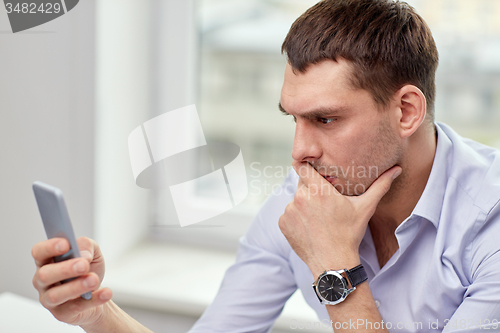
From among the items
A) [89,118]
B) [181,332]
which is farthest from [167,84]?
[181,332]

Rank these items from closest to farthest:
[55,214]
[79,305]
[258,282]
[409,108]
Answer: [55,214]
[79,305]
[409,108]
[258,282]

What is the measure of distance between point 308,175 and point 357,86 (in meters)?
0.23

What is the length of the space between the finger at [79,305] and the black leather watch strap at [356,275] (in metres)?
0.48

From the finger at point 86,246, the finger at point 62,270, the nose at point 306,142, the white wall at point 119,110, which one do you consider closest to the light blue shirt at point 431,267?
the nose at point 306,142

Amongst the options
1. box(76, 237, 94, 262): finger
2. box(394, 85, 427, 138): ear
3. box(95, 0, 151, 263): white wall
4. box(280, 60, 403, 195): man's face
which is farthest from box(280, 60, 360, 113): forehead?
box(95, 0, 151, 263): white wall

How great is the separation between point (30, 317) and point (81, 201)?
1.75 ft

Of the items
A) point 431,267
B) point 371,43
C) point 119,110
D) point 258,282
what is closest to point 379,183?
point 431,267

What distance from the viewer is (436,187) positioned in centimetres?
108

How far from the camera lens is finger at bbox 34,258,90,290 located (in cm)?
75

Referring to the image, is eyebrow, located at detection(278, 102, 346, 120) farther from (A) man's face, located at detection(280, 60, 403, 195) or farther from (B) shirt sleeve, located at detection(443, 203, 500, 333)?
(B) shirt sleeve, located at detection(443, 203, 500, 333)

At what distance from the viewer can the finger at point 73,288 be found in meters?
0.76

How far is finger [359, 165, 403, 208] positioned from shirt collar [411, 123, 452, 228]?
0.25 feet

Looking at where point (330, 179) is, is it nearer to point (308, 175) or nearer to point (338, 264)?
point (308, 175)

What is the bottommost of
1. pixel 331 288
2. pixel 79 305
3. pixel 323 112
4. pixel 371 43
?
pixel 331 288
